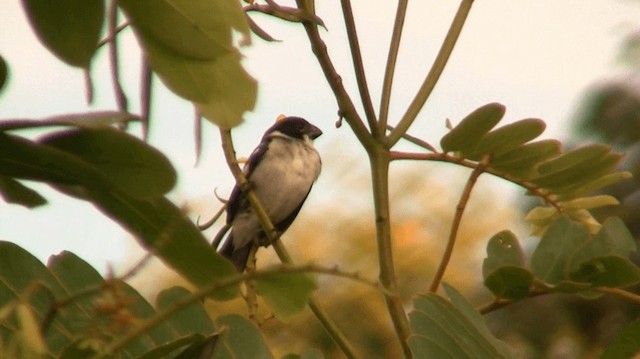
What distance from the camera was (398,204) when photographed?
7707 millimetres

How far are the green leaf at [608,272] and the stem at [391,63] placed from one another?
0.21 metres

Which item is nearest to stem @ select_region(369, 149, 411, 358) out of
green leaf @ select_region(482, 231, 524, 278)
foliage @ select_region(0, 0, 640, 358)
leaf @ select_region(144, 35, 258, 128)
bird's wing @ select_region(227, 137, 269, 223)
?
foliage @ select_region(0, 0, 640, 358)

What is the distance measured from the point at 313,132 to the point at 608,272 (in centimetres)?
228

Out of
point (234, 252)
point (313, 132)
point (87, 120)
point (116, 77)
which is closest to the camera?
point (87, 120)

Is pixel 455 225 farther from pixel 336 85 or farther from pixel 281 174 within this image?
pixel 281 174

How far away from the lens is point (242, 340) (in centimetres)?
81

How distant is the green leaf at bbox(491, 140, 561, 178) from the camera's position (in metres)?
1.14

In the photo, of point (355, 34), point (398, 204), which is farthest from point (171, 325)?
point (398, 204)

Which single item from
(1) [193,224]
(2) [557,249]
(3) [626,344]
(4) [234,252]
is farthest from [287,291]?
(4) [234,252]

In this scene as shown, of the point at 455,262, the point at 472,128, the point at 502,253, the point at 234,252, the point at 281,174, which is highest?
the point at 472,128

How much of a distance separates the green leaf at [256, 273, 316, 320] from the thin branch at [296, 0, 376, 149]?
0.36 meters

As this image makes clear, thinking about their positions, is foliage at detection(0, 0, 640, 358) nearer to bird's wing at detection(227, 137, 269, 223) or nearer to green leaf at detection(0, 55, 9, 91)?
green leaf at detection(0, 55, 9, 91)

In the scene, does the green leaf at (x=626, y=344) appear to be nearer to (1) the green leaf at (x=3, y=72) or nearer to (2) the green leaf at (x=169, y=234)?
(2) the green leaf at (x=169, y=234)

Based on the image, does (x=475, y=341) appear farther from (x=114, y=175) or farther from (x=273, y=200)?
(x=273, y=200)
